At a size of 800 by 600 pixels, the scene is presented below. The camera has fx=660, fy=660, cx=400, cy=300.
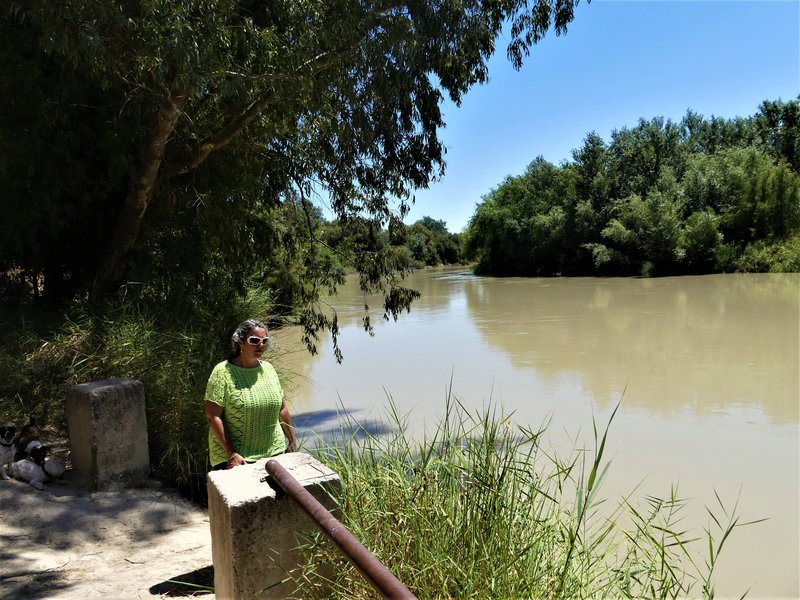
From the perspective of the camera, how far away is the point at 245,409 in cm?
345

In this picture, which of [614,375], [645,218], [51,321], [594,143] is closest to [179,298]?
[51,321]

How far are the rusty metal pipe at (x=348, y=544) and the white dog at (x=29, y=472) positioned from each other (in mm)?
3117

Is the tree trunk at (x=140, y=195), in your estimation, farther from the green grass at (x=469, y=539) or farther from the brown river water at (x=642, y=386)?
the green grass at (x=469, y=539)

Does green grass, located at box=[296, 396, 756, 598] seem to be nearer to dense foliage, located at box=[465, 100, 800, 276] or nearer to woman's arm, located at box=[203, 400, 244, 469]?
woman's arm, located at box=[203, 400, 244, 469]

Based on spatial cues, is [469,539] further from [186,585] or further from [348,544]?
[186,585]

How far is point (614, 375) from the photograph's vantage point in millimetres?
11578

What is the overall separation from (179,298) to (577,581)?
5.97 metres

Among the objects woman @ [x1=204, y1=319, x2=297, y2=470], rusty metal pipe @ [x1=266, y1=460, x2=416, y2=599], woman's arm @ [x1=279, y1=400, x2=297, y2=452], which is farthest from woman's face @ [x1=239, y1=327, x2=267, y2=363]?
rusty metal pipe @ [x1=266, y1=460, x2=416, y2=599]

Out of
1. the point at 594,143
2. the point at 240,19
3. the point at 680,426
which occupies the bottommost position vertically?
the point at 680,426

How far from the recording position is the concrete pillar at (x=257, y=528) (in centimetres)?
226

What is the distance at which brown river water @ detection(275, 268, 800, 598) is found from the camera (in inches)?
239

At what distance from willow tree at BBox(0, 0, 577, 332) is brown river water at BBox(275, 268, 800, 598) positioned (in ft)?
6.92

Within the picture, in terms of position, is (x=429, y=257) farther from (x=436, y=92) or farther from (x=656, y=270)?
(x=436, y=92)

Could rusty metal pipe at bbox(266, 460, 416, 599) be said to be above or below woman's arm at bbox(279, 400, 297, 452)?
above
